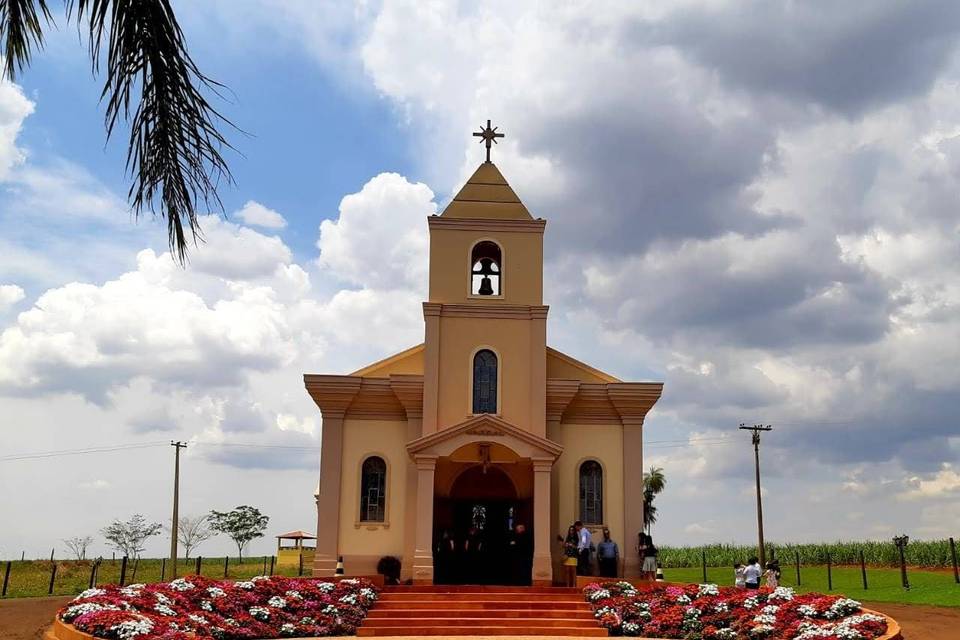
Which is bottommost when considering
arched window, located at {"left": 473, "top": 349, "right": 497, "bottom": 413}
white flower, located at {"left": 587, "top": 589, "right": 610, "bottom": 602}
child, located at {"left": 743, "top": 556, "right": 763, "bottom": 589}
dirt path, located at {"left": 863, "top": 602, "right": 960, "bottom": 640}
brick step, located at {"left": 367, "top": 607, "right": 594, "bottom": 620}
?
dirt path, located at {"left": 863, "top": 602, "right": 960, "bottom": 640}

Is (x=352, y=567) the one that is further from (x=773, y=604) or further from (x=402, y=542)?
(x=773, y=604)

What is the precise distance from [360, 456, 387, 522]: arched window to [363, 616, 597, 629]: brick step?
5172 mm

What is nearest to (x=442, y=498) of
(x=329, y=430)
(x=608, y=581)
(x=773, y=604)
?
(x=329, y=430)

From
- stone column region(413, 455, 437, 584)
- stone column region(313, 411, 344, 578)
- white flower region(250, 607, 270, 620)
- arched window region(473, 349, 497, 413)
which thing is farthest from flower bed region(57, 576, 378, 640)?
arched window region(473, 349, 497, 413)

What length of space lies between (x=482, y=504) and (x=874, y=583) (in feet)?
63.7

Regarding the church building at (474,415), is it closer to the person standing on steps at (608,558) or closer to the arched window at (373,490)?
the arched window at (373,490)

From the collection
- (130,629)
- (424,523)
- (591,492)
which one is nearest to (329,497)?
(424,523)

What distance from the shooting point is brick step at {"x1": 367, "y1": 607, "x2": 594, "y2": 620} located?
19578mm

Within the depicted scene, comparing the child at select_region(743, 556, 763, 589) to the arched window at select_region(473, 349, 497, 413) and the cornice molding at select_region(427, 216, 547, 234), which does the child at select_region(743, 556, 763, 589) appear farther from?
the cornice molding at select_region(427, 216, 547, 234)

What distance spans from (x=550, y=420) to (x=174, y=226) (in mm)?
19348

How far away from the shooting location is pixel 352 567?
78.4ft

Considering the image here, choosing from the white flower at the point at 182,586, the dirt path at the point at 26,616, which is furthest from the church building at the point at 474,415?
the dirt path at the point at 26,616

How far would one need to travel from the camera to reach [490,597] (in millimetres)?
20250

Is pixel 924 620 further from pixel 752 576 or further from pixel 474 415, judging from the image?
pixel 474 415
